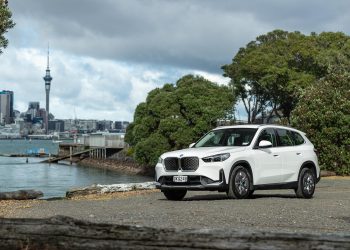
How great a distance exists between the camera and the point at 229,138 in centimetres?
1481

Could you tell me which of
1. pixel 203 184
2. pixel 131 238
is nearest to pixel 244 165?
pixel 203 184

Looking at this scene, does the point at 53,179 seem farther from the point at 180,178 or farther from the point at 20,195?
the point at 180,178

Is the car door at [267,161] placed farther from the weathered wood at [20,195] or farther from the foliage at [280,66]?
the foliage at [280,66]

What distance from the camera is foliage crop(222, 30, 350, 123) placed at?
196 feet

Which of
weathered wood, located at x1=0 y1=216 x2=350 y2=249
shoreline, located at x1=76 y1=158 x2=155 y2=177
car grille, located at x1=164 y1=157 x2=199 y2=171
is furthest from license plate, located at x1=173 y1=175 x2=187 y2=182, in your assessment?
shoreline, located at x1=76 y1=158 x2=155 y2=177

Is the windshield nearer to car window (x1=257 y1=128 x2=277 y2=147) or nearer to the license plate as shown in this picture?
car window (x1=257 y1=128 x2=277 y2=147)

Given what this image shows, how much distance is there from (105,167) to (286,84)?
1785 inches

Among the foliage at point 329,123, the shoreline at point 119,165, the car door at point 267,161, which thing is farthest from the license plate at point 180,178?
the shoreline at point 119,165

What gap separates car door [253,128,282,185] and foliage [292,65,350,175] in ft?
51.9

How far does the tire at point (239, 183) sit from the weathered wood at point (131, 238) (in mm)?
9383

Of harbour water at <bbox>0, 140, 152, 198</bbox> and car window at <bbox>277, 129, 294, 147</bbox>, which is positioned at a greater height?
car window at <bbox>277, 129, 294, 147</bbox>

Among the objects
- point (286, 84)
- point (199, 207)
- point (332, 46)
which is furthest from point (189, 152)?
point (332, 46)

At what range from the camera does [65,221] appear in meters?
4.57

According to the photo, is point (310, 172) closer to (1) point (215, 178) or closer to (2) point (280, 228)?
Result: (1) point (215, 178)
